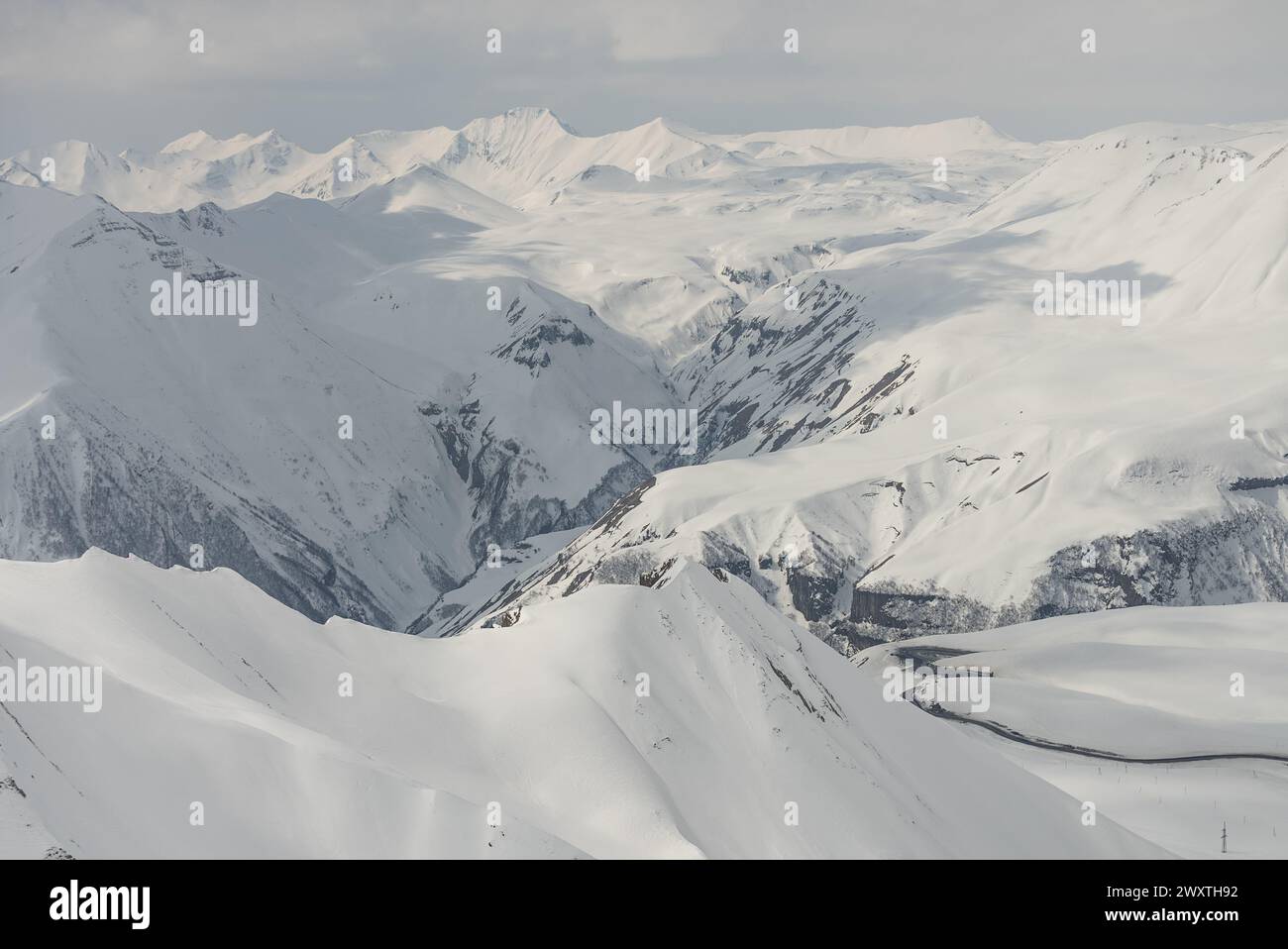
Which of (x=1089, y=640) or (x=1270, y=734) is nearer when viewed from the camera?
(x=1270, y=734)

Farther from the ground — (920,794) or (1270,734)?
(920,794)

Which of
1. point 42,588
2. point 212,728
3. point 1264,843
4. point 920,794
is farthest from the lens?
point 1264,843

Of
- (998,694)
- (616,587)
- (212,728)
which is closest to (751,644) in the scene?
(616,587)
